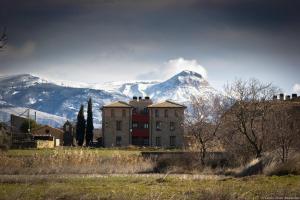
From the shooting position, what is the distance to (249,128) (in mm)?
39781

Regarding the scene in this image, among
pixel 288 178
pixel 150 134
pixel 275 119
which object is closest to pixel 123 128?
pixel 150 134

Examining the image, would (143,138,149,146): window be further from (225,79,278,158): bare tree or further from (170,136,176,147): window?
(225,79,278,158): bare tree

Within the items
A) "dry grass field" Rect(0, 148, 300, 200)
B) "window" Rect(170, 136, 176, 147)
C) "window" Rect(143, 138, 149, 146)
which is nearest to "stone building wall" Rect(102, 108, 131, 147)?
"window" Rect(143, 138, 149, 146)

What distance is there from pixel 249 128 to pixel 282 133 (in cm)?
451

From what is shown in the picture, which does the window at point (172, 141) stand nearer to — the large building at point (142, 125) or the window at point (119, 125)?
the large building at point (142, 125)

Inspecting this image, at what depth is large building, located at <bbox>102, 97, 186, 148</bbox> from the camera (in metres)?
90.9

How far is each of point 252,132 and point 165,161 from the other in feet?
24.4

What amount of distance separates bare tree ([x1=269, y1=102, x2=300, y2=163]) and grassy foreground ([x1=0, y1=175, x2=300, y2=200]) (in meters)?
7.77

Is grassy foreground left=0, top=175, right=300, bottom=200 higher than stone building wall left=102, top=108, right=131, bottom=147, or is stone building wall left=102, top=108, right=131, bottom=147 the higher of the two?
stone building wall left=102, top=108, right=131, bottom=147

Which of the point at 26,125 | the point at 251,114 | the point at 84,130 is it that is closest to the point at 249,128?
the point at 251,114

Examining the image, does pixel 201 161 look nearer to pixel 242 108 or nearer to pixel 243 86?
pixel 242 108

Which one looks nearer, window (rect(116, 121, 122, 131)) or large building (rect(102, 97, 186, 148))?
large building (rect(102, 97, 186, 148))

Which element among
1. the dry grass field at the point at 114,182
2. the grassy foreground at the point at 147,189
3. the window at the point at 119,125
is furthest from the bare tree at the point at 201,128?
the window at the point at 119,125

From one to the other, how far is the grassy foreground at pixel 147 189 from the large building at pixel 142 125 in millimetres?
64656
